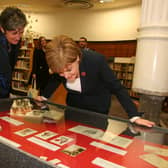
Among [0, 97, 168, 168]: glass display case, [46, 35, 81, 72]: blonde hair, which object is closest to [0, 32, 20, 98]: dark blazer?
[0, 97, 168, 168]: glass display case

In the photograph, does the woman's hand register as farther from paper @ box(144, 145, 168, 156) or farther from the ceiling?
the ceiling

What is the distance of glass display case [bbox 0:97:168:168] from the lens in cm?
96

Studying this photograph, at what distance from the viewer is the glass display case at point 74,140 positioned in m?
0.96

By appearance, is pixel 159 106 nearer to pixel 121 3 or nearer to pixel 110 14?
pixel 121 3

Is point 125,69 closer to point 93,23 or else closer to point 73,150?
point 93,23

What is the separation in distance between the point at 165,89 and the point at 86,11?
6.87 m

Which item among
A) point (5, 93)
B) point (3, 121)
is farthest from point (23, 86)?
point (3, 121)

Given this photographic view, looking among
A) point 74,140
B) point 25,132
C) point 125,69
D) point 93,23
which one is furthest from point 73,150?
point 93,23

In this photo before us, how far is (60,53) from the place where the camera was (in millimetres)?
1313

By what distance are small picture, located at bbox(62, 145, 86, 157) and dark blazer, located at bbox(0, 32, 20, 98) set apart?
1.20m

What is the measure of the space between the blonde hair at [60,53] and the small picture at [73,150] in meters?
0.49

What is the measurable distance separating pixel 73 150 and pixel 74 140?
133 mm

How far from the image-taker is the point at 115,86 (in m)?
1.57

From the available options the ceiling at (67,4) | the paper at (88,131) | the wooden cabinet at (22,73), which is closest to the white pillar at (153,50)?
the paper at (88,131)
